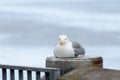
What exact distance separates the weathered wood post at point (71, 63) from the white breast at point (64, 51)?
0.33 meters

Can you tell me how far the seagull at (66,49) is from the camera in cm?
582

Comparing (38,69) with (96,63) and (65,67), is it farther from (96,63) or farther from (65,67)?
(96,63)

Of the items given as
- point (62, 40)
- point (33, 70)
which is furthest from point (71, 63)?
point (62, 40)

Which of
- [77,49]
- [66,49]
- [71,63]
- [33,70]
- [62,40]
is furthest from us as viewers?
[77,49]

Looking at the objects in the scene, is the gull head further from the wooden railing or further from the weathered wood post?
the wooden railing

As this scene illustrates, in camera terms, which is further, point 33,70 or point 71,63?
point 71,63

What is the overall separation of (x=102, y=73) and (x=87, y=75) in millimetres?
173

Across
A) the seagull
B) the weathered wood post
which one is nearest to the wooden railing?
the weathered wood post

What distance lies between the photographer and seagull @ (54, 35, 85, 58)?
582cm

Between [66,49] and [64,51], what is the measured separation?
0.19 m

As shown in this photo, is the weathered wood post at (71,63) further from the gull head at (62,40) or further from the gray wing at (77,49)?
the gull head at (62,40)

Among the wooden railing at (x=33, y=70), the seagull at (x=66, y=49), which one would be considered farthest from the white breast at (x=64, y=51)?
the wooden railing at (x=33, y=70)

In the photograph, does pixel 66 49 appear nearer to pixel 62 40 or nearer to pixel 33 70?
pixel 62 40

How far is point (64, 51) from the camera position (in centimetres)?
587
